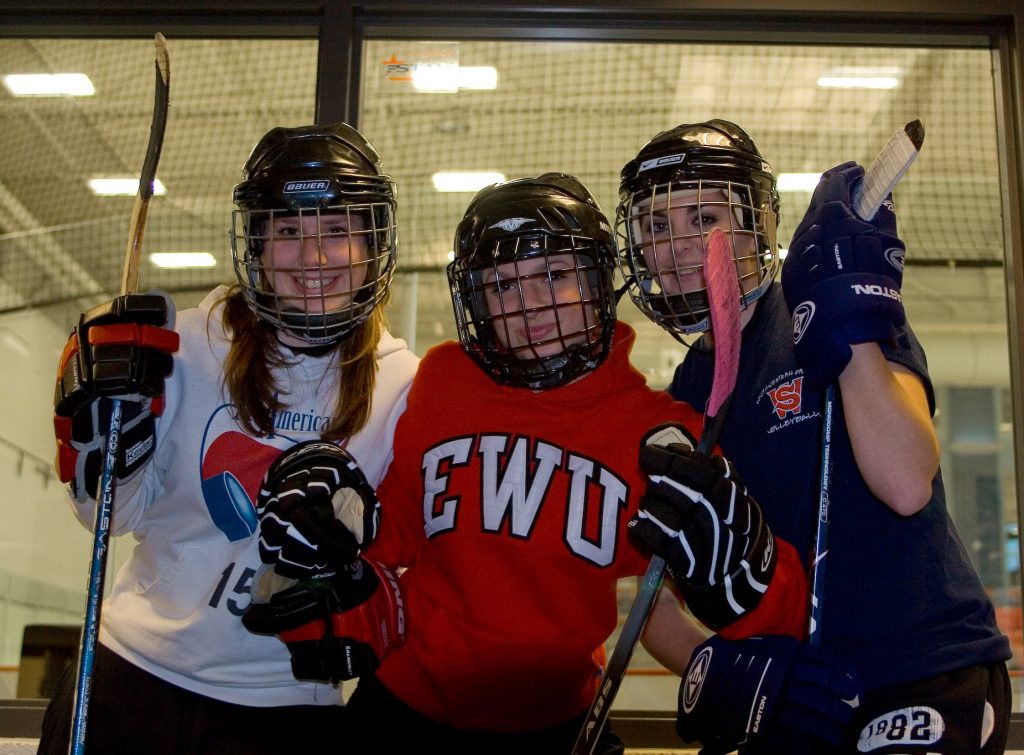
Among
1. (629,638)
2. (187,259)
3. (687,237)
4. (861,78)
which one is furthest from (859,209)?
(187,259)

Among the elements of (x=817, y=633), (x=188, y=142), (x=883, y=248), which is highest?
(x=188, y=142)

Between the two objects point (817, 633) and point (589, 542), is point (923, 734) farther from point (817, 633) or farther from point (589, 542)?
point (589, 542)

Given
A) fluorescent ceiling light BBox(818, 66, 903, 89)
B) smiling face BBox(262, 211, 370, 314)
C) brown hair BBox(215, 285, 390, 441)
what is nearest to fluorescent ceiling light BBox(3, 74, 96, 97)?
brown hair BBox(215, 285, 390, 441)

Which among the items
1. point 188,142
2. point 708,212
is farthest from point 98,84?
point 708,212

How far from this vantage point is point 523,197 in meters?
1.65

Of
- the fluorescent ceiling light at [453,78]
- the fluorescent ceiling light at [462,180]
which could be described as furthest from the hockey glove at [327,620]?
the fluorescent ceiling light at [462,180]

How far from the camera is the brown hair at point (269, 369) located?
5.32 ft

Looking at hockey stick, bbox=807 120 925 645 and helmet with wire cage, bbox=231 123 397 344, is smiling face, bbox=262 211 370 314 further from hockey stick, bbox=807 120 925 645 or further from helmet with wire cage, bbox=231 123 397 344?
hockey stick, bbox=807 120 925 645

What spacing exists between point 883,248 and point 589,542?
0.59 metres

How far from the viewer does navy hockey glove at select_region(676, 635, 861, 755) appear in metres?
1.31

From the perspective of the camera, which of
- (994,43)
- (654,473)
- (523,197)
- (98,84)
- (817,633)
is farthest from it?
(98,84)

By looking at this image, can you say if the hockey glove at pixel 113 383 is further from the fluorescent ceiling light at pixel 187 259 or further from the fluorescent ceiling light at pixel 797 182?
the fluorescent ceiling light at pixel 797 182

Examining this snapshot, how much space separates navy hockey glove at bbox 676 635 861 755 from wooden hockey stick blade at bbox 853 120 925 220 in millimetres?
585

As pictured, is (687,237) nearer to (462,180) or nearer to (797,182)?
(462,180)
